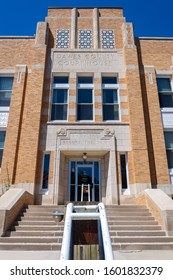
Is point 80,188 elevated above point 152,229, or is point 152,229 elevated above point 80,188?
point 80,188

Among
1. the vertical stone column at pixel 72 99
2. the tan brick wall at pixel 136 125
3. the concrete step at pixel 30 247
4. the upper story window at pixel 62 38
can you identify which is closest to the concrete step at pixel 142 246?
the concrete step at pixel 30 247

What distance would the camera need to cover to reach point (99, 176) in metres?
11.0

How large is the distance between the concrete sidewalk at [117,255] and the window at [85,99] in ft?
26.2

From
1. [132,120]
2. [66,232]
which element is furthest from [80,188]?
[66,232]

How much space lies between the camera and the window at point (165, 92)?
12570 mm

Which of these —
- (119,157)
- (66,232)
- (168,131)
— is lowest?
(66,232)

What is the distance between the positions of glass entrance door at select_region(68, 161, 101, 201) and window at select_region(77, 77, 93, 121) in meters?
2.72

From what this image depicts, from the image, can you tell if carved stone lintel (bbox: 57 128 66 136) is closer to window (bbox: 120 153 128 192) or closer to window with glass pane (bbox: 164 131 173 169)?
window (bbox: 120 153 128 192)

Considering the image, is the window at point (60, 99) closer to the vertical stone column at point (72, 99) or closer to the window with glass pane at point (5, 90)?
the vertical stone column at point (72, 99)

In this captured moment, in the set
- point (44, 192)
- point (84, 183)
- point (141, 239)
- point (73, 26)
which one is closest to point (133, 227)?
point (141, 239)

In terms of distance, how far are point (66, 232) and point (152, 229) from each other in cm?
495

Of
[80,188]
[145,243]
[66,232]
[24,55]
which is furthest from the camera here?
[24,55]

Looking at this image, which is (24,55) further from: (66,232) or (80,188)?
(66,232)

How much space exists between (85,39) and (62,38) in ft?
5.10
